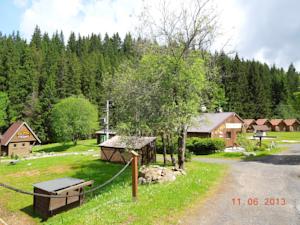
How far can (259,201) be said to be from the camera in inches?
366

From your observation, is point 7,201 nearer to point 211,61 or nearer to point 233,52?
point 211,61

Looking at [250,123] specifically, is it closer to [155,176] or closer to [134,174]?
[155,176]

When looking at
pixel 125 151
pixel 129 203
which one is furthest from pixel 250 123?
pixel 129 203

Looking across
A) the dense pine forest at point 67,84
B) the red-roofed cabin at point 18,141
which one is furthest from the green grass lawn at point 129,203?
the dense pine forest at point 67,84

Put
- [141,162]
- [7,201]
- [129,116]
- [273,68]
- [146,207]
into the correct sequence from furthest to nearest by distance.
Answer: [273,68]
[141,162]
[129,116]
[7,201]
[146,207]

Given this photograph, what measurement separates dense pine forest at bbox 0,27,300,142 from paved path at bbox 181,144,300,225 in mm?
32613

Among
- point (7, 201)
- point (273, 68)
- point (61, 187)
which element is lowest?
point (7, 201)

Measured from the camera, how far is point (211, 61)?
715 inches

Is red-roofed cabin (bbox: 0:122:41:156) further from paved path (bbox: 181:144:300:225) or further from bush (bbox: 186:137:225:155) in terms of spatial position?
paved path (bbox: 181:144:300:225)

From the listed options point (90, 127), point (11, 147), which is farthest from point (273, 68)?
point (11, 147)

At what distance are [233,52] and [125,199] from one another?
1364 cm

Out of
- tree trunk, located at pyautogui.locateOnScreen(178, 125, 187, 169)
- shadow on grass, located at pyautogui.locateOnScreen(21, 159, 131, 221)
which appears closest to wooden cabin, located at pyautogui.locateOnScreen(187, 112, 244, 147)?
shadow on grass, located at pyautogui.locateOnScreen(21, 159, 131, 221)

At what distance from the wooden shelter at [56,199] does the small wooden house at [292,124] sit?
7004 cm

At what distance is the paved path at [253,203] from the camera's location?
749cm
